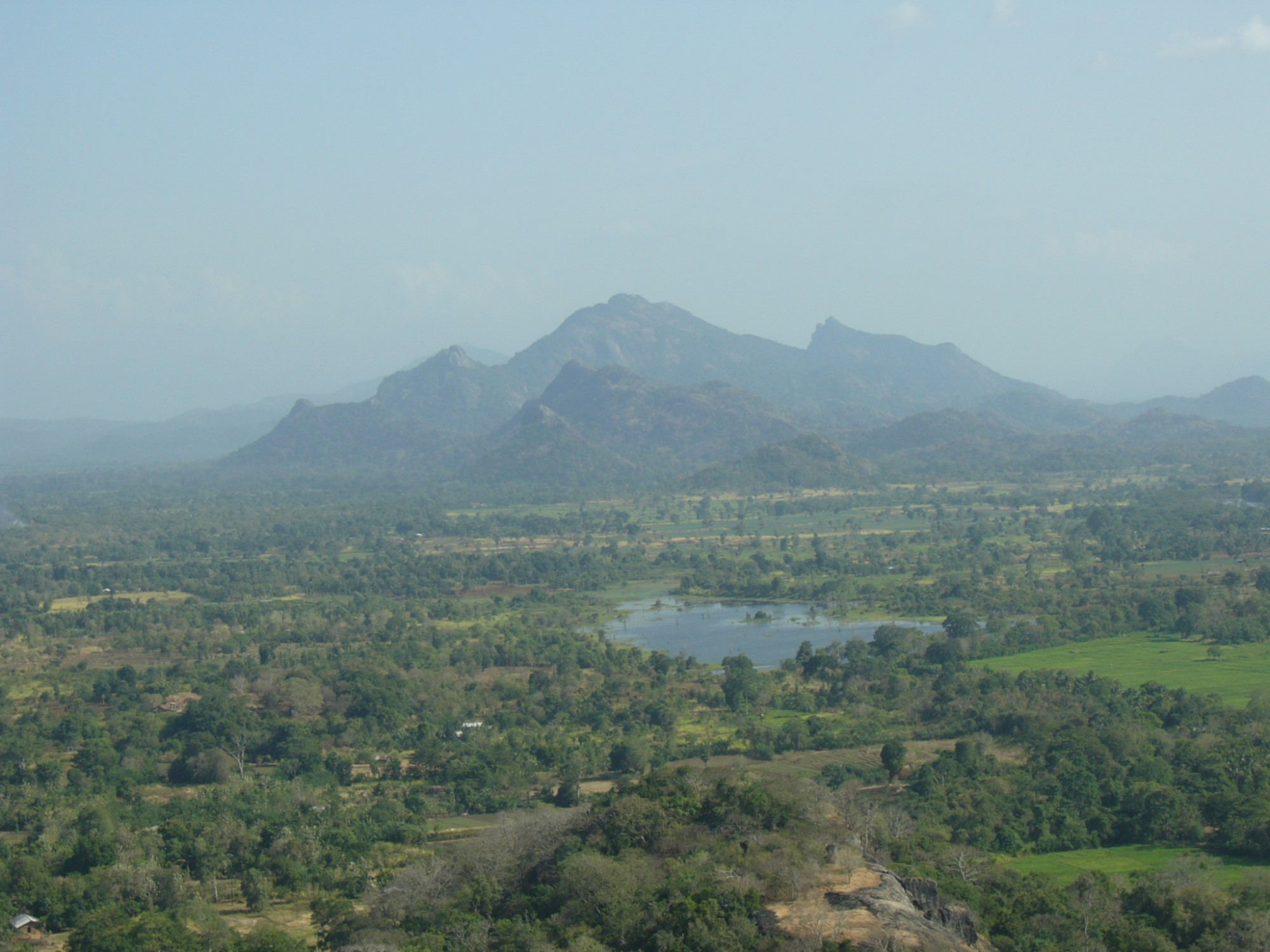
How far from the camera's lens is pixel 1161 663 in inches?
1898

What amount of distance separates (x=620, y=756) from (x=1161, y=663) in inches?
839

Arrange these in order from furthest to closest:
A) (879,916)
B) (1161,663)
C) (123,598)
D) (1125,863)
→ (123,598), (1161,663), (1125,863), (879,916)

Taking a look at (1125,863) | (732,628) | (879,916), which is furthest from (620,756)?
(732,628)

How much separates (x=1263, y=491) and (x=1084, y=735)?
238ft

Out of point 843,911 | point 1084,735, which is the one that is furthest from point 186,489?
point 843,911

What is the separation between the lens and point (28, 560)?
303 feet

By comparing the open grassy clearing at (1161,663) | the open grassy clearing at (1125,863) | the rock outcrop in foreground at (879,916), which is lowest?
the open grassy clearing at (1125,863)

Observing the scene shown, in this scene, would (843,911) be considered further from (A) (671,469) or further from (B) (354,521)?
(A) (671,469)

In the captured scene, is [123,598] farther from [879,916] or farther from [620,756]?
[879,916]

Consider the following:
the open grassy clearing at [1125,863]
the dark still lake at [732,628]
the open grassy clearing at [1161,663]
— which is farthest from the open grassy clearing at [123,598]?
the open grassy clearing at [1125,863]

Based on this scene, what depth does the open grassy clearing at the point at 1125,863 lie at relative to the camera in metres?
28.0

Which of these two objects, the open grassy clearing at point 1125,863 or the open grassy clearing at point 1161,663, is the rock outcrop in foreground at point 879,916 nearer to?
the open grassy clearing at point 1125,863

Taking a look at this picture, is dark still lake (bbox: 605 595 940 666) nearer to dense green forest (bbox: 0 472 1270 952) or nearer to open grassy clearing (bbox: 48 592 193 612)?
dense green forest (bbox: 0 472 1270 952)

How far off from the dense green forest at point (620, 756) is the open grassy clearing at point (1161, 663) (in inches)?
20.7
